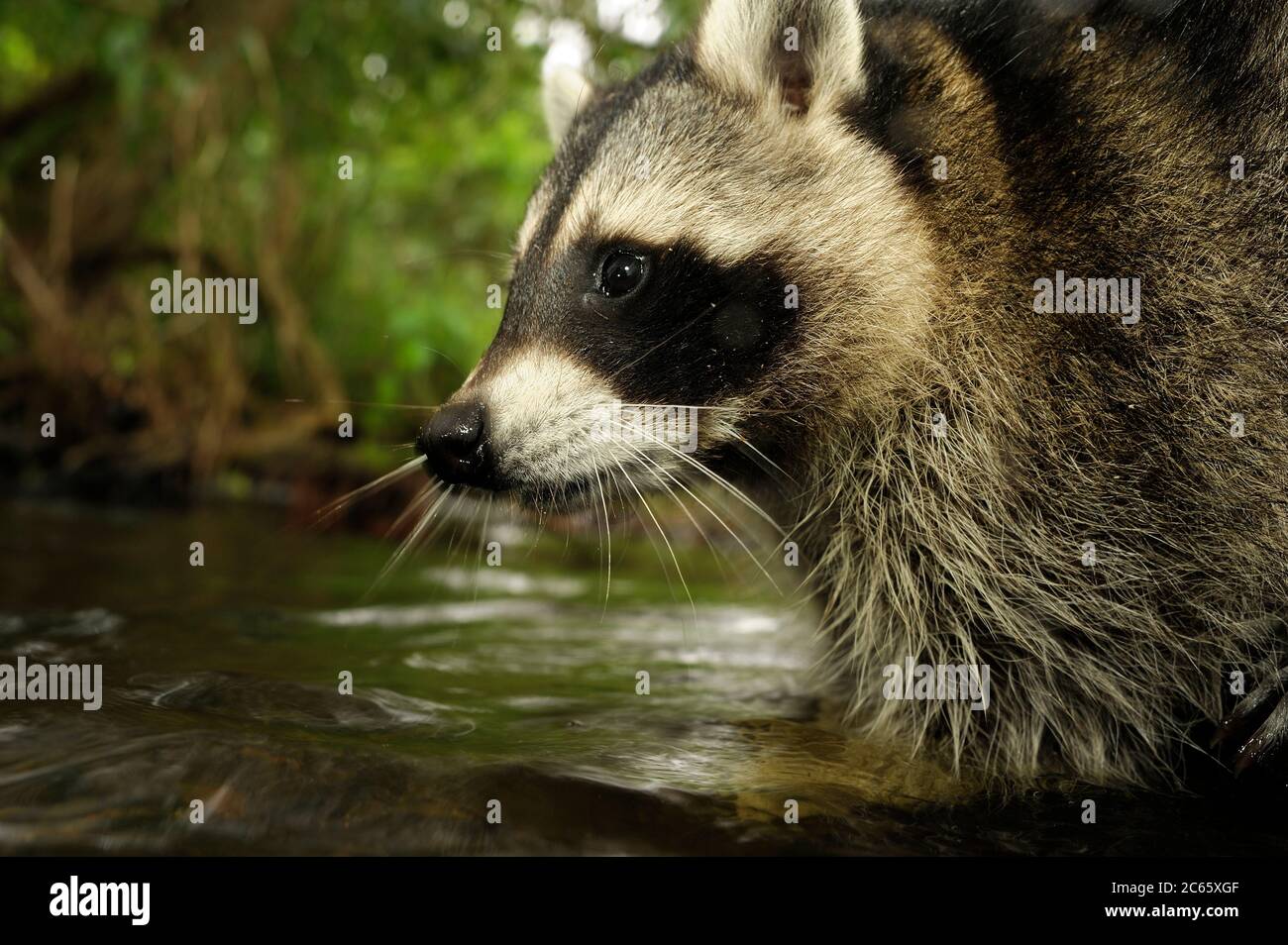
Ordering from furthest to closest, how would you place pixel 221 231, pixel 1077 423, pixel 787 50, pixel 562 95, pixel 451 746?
pixel 221 231, pixel 562 95, pixel 787 50, pixel 1077 423, pixel 451 746

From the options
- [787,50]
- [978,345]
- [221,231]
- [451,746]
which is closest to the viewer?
[451,746]

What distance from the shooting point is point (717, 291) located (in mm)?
3535

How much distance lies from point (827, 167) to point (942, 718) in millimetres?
1808

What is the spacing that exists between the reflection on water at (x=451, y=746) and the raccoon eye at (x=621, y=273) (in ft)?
4.34

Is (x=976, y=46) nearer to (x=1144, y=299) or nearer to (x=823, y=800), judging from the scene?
(x=1144, y=299)

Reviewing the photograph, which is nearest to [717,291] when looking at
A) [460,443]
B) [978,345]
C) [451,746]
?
[978,345]

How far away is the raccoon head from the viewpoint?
3.44 metres

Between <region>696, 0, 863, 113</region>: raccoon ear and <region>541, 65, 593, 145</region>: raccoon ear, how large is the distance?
2.94 ft

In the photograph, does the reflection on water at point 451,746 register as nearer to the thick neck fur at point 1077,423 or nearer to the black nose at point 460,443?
the thick neck fur at point 1077,423

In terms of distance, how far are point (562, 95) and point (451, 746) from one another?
2.96 metres

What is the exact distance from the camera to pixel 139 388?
31.6 ft

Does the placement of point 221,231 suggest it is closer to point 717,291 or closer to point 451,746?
point 717,291

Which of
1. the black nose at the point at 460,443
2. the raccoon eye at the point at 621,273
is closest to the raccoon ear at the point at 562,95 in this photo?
the raccoon eye at the point at 621,273
